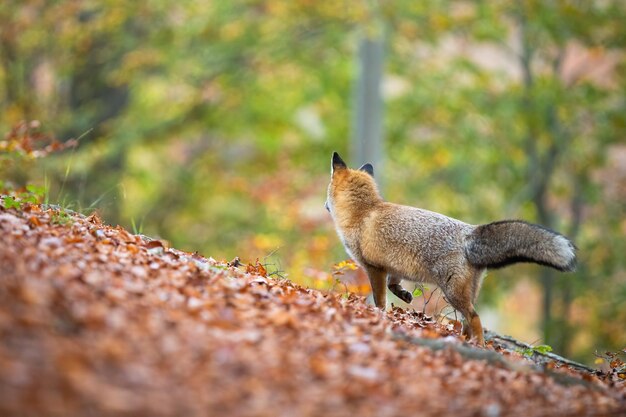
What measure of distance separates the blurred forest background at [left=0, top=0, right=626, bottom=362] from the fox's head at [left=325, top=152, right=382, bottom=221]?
8.19 meters

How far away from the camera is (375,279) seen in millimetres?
7938

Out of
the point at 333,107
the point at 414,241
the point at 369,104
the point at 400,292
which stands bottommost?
the point at 400,292

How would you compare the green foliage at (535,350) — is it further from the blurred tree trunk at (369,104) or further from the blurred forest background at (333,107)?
the blurred tree trunk at (369,104)

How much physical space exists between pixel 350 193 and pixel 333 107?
514 inches

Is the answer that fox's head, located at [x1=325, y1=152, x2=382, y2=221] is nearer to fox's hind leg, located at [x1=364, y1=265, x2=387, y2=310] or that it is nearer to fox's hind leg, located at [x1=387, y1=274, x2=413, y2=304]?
fox's hind leg, located at [x1=364, y1=265, x2=387, y2=310]

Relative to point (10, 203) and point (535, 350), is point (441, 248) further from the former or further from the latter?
point (10, 203)

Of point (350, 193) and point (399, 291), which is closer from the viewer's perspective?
point (399, 291)

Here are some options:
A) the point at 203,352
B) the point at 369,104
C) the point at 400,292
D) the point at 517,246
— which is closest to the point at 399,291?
the point at 400,292

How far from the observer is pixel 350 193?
28.0 ft

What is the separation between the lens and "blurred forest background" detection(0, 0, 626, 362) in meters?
18.3

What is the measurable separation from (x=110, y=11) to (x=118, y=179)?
405 cm

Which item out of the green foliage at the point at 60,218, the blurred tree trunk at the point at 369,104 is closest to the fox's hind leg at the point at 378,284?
the green foliage at the point at 60,218

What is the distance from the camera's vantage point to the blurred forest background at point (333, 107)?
1828 centimetres

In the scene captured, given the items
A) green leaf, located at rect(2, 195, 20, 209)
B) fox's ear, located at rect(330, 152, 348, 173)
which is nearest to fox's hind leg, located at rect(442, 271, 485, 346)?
fox's ear, located at rect(330, 152, 348, 173)
